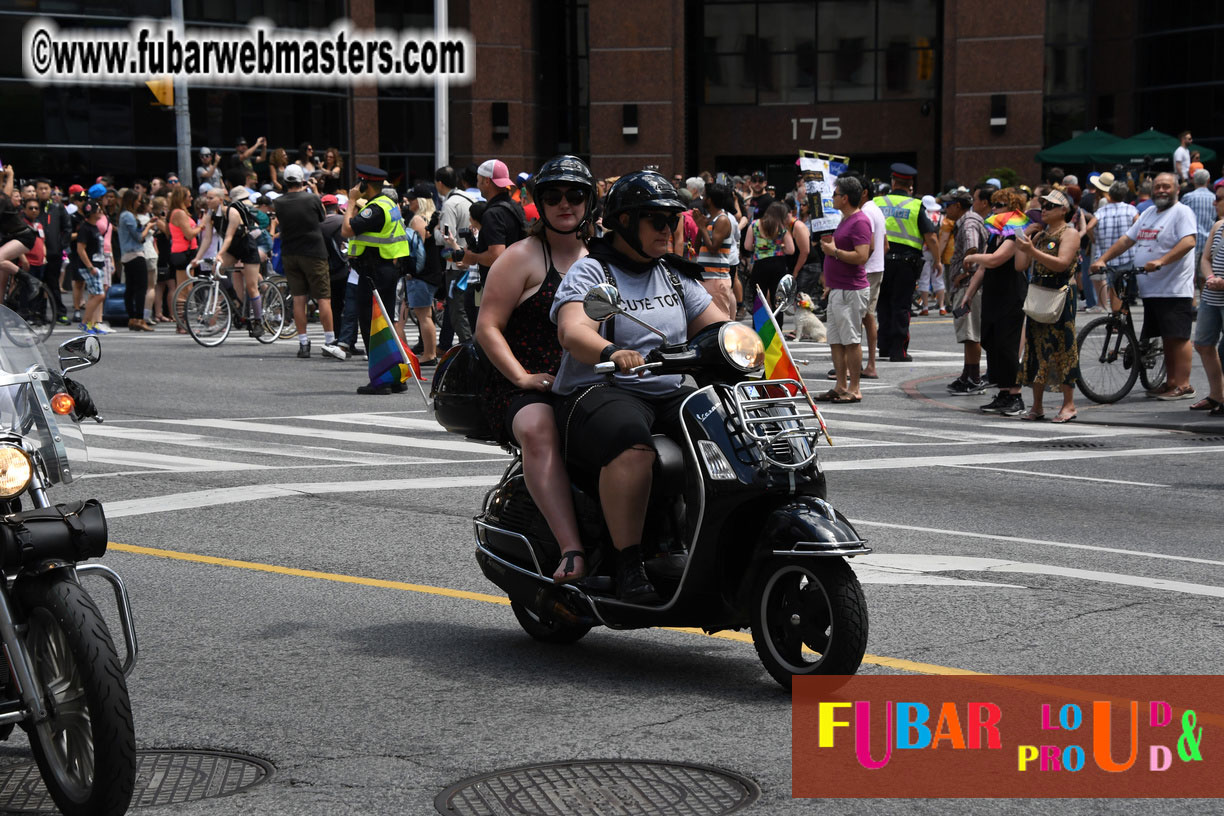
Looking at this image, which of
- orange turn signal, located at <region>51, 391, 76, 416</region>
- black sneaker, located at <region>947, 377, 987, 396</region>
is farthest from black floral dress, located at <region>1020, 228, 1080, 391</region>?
orange turn signal, located at <region>51, 391, 76, 416</region>

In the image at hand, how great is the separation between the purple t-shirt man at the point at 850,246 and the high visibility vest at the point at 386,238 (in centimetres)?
470

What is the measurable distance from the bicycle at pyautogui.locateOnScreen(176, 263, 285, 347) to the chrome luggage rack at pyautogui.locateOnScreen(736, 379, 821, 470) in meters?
16.5

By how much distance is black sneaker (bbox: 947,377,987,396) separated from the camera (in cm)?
1603

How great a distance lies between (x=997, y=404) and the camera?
14.7 meters

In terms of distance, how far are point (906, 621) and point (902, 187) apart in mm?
12978

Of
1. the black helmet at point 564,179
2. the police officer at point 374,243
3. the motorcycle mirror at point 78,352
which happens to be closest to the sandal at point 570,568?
the black helmet at point 564,179

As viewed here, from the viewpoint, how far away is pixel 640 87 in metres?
44.3

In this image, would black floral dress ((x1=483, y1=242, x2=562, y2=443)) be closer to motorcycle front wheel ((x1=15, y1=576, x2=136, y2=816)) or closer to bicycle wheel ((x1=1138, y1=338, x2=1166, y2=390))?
motorcycle front wheel ((x1=15, y1=576, x2=136, y2=816))

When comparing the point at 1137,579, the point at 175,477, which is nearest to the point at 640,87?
the point at 175,477

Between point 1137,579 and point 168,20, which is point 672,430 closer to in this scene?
point 1137,579

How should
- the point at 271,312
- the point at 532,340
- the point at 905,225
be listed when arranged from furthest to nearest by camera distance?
the point at 271,312 < the point at 905,225 < the point at 532,340

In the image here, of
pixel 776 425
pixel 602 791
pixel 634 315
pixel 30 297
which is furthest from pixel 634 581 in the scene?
pixel 30 297

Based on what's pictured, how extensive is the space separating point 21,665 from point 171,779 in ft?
2.31

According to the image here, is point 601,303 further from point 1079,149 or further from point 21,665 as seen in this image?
point 1079,149
